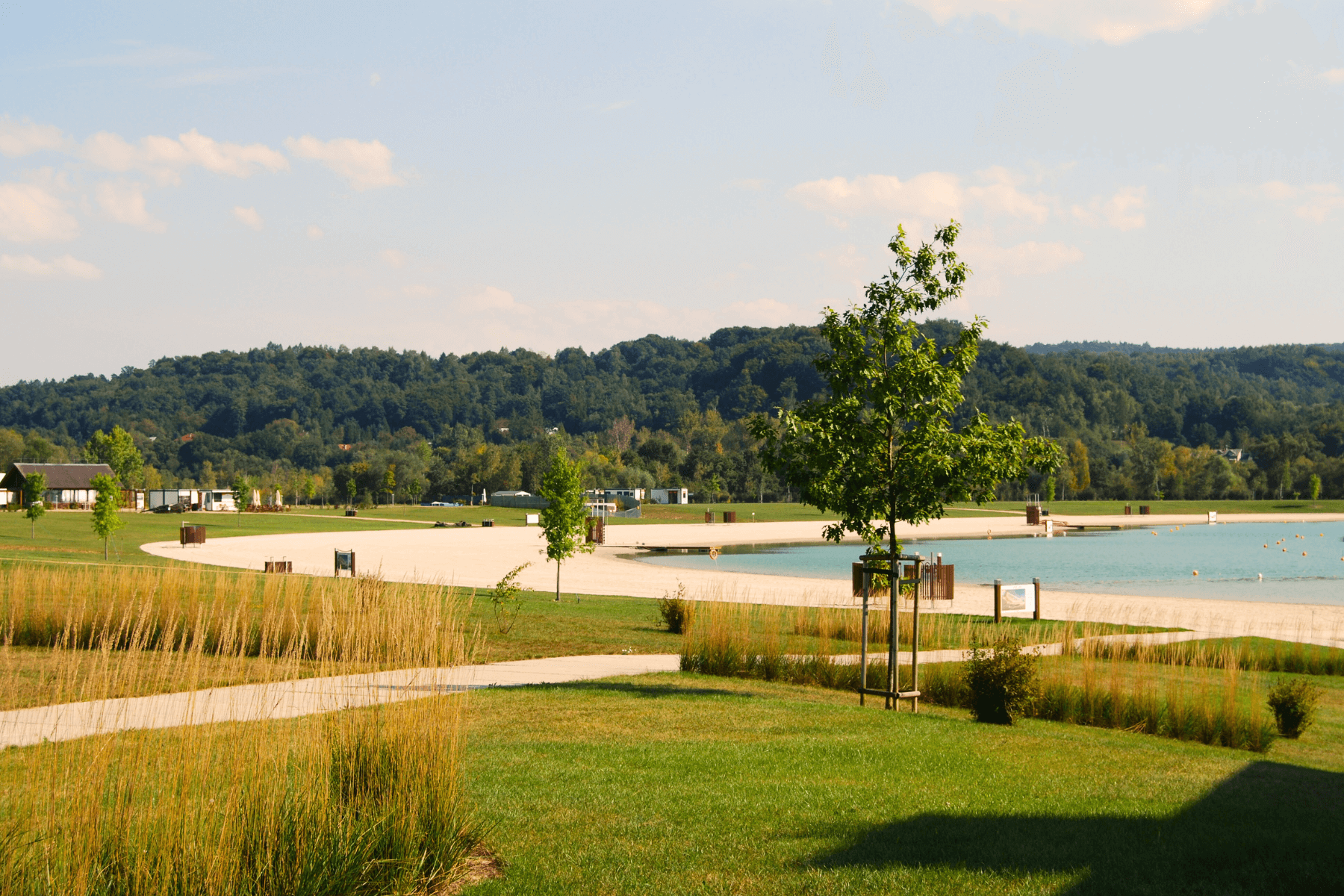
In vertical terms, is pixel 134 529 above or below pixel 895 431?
below

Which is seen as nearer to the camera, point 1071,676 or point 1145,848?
point 1145,848

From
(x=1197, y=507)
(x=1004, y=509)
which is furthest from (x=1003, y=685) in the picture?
(x=1197, y=507)

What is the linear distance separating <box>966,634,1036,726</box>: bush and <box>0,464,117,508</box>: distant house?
104 metres

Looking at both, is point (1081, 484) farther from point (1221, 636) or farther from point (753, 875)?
point (753, 875)

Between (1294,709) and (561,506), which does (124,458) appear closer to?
(561,506)

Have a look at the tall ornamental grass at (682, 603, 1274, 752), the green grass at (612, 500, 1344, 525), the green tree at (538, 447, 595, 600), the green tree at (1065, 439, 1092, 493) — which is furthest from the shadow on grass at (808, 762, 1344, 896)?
the green tree at (1065, 439, 1092, 493)

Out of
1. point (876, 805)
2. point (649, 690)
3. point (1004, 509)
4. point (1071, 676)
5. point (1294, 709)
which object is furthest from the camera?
point (1004, 509)

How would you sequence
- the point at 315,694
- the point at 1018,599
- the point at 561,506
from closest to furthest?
the point at 315,694
the point at 1018,599
the point at 561,506

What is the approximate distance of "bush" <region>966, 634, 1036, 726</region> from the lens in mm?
11484

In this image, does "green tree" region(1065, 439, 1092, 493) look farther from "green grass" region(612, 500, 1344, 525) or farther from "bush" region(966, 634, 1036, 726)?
"bush" region(966, 634, 1036, 726)

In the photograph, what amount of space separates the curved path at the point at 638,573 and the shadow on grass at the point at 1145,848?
14.4ft

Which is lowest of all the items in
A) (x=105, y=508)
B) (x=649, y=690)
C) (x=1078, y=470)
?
(x=649, y=690)

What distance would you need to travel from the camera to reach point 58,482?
101 metres

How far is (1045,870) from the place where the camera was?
6012 mm
